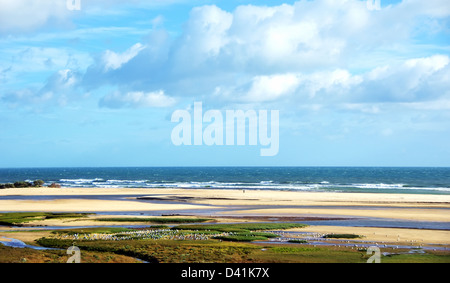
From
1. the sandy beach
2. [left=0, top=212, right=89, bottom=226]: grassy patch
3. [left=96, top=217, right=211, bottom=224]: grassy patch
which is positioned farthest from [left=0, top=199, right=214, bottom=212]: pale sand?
[left=96, top=217, right=211, bottom=224]: grassy patch

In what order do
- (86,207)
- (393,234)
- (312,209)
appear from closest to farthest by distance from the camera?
(393,234) → (312,209) → (86,207)

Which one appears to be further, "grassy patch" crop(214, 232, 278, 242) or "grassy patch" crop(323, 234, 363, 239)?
"grassy patch" crop(323, 234, 363, 239)

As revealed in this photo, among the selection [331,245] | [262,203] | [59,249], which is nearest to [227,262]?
[331,245]

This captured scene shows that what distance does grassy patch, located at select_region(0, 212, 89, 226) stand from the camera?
43.4 m

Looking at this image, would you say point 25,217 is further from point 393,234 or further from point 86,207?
point 393,234

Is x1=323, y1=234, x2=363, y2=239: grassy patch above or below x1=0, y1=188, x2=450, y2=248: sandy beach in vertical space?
above

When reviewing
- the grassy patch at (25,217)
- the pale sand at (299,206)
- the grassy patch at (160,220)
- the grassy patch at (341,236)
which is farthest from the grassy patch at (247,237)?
the grassy patch at (25,217)

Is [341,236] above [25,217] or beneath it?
beneath

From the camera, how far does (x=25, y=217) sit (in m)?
47.1

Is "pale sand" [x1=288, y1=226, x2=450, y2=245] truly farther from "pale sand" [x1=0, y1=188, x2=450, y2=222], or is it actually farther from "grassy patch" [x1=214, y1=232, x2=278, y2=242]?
"pale sand" [x1=0, y1=188, x2=450, y2=222]

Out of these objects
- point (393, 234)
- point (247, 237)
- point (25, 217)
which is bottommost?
point (393, 234)

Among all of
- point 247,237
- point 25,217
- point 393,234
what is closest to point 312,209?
point 393,234

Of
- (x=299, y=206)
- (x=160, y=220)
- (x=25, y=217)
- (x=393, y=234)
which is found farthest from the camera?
(x=299, y=206)
